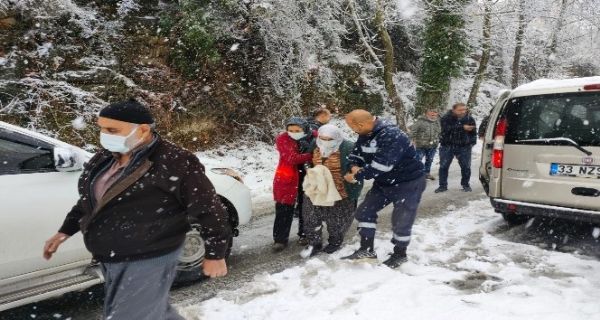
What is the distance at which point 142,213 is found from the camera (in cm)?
247

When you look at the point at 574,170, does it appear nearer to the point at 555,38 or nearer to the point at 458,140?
the point at 458,140

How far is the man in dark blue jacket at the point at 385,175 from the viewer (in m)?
4.53

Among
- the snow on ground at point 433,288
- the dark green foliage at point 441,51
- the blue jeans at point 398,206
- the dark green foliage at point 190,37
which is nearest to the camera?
the snow on ground at point 433,288

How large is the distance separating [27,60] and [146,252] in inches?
337

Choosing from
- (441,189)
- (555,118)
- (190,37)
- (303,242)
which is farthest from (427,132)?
(190,37)

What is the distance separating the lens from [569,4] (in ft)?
64.6

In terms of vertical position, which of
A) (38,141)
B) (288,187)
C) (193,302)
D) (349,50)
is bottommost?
(193,302)

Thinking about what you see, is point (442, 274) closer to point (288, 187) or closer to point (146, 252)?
point (288, 187)

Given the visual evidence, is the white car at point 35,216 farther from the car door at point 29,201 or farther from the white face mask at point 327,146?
the white face mask at point 327,146

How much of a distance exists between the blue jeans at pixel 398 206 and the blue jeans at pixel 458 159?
4.28m

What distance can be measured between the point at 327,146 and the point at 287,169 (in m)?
0.66

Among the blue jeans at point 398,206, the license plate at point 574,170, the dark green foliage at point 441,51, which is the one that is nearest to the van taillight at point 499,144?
the license plate at point 574,170

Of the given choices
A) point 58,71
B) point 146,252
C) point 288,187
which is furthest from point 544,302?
point 58,71

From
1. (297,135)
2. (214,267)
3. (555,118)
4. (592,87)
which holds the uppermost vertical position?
(592,87)
